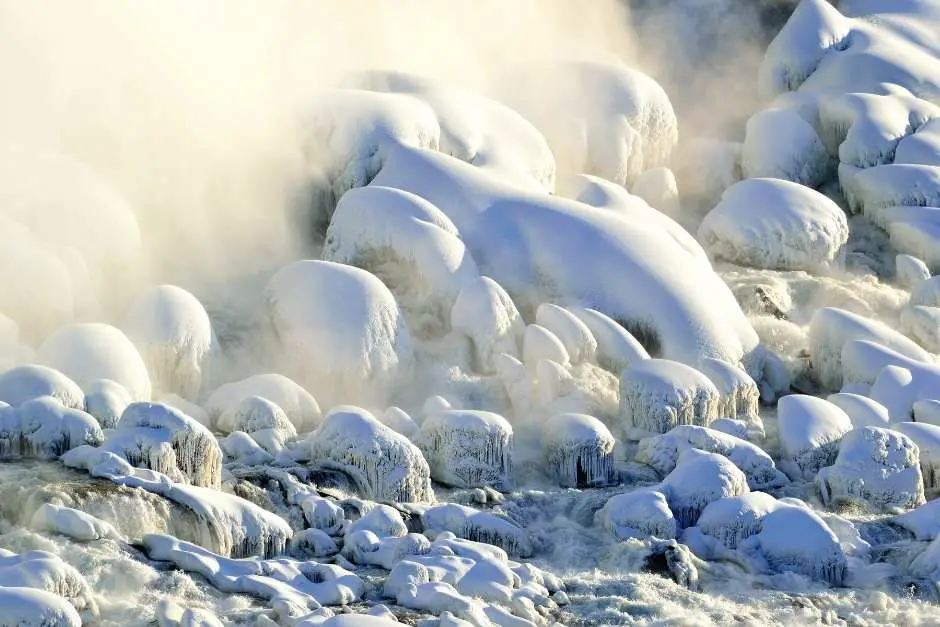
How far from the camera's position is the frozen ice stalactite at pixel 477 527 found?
1319 centimetres

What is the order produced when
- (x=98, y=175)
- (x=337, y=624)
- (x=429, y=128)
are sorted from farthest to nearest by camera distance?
(x=429, y=128), (x=98, y=175), (x=337, y=624)

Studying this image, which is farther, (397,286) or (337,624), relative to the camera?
(397,286)

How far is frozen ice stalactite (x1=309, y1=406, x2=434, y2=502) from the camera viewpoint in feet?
45.0

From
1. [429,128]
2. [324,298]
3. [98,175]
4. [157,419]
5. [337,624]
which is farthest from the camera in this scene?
[429,128]

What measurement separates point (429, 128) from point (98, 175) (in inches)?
125

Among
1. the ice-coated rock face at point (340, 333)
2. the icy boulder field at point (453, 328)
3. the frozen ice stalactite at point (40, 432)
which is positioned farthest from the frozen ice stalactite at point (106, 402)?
the ice-coated rock face at point (340, 333)

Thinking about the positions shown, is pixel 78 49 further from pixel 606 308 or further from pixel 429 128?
pixel 606 308

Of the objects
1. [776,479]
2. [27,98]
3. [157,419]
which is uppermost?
[27,98]

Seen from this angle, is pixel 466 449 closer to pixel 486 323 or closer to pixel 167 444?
pixel 486 323

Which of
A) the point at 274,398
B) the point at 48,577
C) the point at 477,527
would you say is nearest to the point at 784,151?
the point at 274,398

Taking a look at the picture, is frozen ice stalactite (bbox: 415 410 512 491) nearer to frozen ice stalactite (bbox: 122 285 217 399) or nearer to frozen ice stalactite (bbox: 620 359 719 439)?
frozen ice stalactite (bbox: 620 359 719 439)

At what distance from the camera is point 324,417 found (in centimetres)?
1456

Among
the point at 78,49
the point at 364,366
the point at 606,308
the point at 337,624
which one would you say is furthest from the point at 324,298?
the point at 337,624

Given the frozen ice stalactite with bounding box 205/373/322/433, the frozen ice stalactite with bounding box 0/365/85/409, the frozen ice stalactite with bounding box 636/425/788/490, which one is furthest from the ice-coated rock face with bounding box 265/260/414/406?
the frozen ice stalactite with bounding box 0/365/85/409
